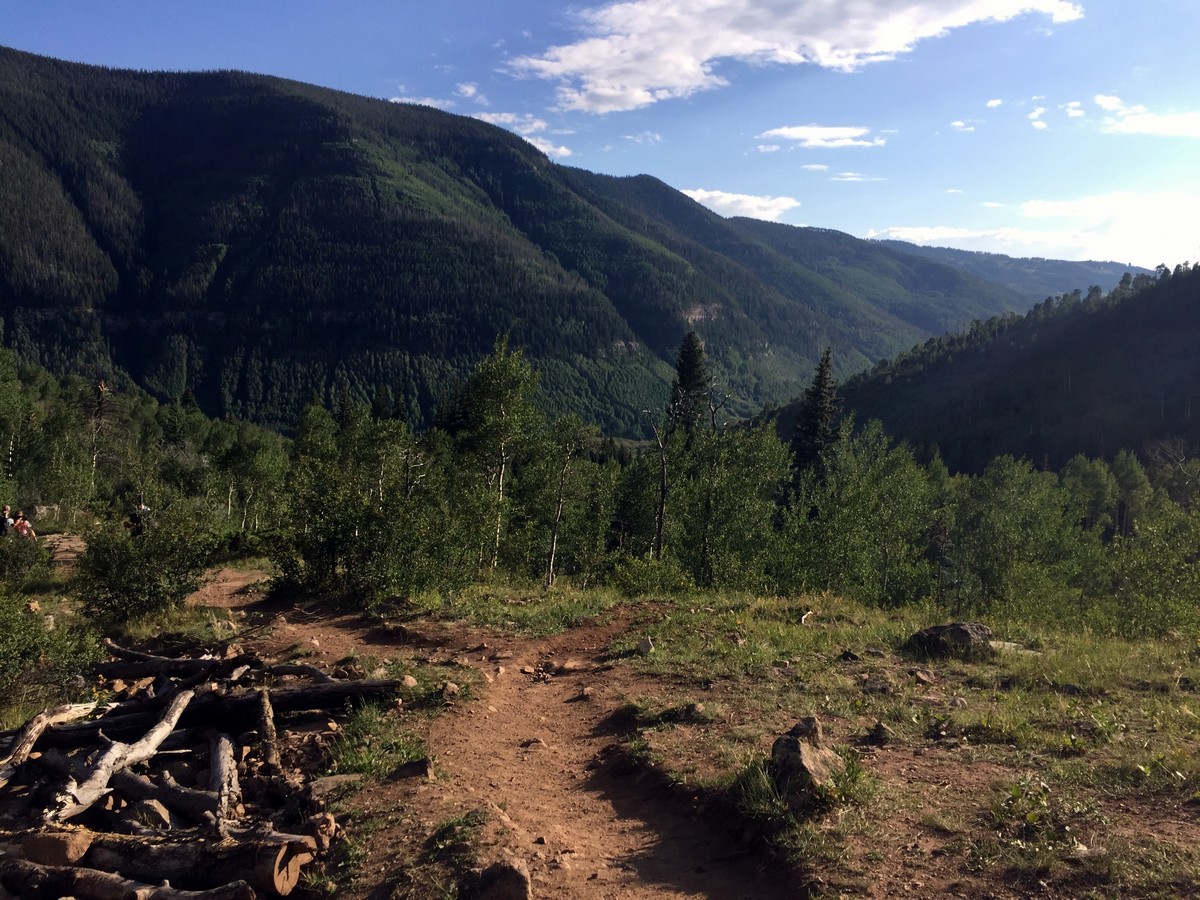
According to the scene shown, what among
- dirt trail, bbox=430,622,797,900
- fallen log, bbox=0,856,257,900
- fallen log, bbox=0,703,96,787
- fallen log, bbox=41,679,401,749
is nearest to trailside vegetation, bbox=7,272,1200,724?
fallen log, bbox=0,703,96,787

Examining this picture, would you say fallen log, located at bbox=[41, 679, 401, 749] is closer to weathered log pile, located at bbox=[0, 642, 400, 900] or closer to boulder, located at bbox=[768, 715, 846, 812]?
weathered log pile, located at bbox=[0, 642, 400, 900]

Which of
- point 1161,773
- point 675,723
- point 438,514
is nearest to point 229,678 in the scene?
point 675,723

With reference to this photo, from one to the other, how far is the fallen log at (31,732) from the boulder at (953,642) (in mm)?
11375

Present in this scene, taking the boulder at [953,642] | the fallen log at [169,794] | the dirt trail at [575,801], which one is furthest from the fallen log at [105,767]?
the boulder at [953,642]

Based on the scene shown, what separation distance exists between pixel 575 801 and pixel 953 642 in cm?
696

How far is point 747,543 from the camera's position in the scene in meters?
28.1

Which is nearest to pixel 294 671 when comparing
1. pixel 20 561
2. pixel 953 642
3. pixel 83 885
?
pixel 83 885

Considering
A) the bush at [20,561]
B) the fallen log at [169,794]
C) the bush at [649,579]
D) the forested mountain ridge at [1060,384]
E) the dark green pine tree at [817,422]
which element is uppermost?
the forested mountain ridge at [1060,384]

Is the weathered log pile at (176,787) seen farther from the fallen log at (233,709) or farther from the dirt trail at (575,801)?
the dirt trail at (575,801)

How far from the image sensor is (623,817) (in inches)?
254

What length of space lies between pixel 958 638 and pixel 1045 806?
5595mm

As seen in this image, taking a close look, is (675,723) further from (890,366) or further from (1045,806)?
(890,366)

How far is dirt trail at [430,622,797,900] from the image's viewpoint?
5422mm

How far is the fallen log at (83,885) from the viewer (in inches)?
202
